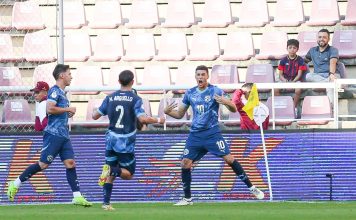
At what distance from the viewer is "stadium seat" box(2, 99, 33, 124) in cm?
2025

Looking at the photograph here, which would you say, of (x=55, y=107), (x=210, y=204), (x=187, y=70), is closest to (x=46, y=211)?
(x=55, y=107)

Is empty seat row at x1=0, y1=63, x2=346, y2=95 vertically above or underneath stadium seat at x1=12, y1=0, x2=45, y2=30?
underneath

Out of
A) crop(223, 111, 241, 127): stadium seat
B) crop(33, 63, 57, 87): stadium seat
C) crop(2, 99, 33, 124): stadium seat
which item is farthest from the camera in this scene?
crop(33, 63, 57, 87): stadium seat

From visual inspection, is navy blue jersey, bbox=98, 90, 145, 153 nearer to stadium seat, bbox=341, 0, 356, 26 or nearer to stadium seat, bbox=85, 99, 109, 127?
stadium seat, bbox=85, 99, 109, 127

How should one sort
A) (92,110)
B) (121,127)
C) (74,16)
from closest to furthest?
1. (121,127)
2. (92,110)
3. (74,16)

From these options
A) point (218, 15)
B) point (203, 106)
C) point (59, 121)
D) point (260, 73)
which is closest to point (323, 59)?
point (260, 73)

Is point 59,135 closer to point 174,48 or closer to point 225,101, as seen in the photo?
point 225,101

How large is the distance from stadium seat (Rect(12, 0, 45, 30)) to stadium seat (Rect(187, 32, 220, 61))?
329cm

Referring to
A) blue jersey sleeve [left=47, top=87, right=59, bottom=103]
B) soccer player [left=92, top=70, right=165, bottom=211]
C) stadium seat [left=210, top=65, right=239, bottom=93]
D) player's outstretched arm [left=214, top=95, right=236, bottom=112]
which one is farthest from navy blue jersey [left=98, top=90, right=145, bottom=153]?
stadium seat [left=210, top=65, right=239, bottom=93]

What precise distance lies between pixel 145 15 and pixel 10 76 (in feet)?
10.1

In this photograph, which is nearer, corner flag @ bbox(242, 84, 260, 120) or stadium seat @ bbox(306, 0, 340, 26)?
corner flag @ bbox(242, 84, 260, 120)

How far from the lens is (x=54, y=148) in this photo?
16516 mm

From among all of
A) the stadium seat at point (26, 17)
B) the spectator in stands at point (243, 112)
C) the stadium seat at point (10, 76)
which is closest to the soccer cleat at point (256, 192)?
the spectator in stands at point (243, 112)

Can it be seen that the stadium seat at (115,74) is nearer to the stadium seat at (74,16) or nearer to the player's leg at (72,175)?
the stadium seat at (74,16)
